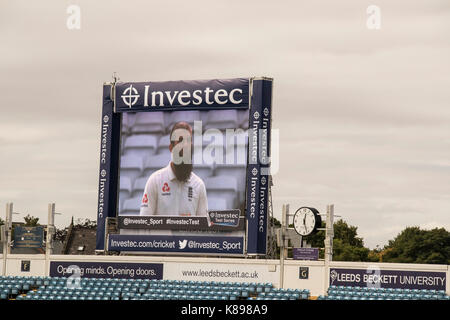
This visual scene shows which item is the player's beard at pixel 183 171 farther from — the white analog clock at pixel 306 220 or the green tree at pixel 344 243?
the green tree at pixel 344 243

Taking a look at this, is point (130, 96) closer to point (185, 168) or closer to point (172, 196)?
point (185, 168)

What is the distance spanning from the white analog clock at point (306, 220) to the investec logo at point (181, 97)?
6.46m

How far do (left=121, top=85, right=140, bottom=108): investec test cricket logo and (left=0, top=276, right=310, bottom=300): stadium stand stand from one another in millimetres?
9345

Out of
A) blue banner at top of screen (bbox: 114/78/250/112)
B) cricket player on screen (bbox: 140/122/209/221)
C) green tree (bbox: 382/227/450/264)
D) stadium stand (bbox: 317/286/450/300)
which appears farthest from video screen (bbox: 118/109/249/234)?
green tree (bbox: 382/227/450/264)

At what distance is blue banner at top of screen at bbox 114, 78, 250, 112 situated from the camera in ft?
134

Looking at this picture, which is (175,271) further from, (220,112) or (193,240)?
(220,112)

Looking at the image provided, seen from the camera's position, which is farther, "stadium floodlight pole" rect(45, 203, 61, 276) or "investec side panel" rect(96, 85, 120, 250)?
"stadium floodlight pole" rect(45, 203, 61, 276)

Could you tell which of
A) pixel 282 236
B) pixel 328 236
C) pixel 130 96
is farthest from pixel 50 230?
pixel 328 236

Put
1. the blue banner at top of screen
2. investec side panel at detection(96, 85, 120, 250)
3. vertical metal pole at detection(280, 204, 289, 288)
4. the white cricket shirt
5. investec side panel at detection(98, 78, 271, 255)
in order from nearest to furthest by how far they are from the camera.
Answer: vertical metal pole at detection(280, 204, 289, 288)
investec side panel at detection(98, 78, 271, 255)
the white cricket shirt
the blue banner at top of screen
investec side panel at detection(96, 85, 120, 250)

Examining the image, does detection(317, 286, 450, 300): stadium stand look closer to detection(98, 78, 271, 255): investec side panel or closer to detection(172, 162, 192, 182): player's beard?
detection(98, 78, 271, 255): investec side panel

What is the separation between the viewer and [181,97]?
1652 inches

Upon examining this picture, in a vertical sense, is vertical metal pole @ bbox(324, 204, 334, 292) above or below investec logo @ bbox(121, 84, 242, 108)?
below
